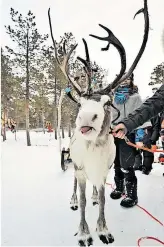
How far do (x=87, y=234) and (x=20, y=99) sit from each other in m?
22.4

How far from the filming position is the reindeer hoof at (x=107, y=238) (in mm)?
2921

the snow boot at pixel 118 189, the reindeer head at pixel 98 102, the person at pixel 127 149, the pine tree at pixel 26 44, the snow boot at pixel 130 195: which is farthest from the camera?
the pine tree at pixel 26 44

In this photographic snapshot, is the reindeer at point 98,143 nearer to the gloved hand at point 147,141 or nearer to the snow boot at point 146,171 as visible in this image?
the snow boot at point 146,171

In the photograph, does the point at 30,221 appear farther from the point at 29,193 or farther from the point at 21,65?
the point at 21,65

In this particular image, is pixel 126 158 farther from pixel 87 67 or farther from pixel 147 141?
pixel 147 141

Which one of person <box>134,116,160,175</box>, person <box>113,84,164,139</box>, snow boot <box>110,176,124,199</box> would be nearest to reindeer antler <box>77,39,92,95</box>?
person <box>113,84,164,139</box>

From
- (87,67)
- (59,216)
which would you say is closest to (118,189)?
(59,216)

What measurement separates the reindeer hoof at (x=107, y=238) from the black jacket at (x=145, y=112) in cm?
119

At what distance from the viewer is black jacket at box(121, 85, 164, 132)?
111 inches

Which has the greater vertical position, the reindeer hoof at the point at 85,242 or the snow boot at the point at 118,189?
the snow boot at the point at 118,189

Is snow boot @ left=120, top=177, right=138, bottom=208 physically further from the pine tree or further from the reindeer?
the pine tree

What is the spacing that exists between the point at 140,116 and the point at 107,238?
1.37 meters

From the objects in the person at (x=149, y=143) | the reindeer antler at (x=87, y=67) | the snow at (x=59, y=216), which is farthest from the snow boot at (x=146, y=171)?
the reindeer antler at (x=87, y=67)

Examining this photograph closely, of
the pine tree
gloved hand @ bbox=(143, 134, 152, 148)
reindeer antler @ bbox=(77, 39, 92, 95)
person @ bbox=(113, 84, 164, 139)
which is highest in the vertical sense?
the pine tree
